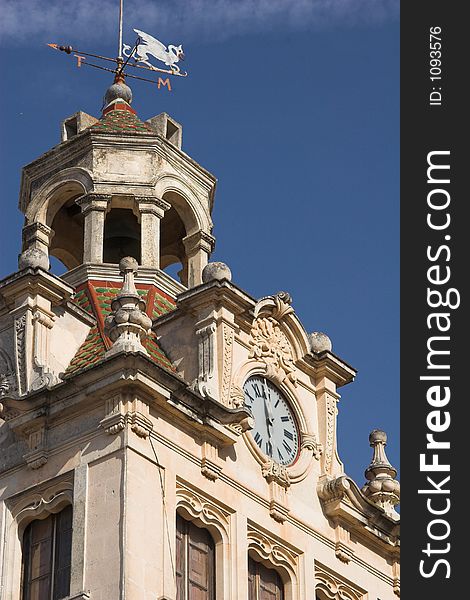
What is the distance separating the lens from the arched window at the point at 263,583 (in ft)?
131

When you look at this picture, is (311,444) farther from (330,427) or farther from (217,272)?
(217,272)

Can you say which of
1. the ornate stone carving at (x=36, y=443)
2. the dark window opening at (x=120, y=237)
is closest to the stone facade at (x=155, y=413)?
the ornate stone carving at (x=36, y=443)

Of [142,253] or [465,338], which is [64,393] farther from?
[465,338]

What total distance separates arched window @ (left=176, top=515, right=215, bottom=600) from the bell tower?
24.3ft

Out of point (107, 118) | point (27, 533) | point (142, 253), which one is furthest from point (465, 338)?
point (107, 118)

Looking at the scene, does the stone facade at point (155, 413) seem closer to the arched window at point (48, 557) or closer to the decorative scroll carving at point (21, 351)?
the decorative scroll carving at point (21, 351)

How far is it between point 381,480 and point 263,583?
17.2 feet

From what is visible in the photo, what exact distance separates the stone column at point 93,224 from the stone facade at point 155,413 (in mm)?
39

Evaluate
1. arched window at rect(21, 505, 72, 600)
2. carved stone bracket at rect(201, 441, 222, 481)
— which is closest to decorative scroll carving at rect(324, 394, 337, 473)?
carved stone bracket at rect(201, 441, 222, 481)

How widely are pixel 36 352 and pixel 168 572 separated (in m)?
5.69

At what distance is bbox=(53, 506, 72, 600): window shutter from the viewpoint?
37562 mm

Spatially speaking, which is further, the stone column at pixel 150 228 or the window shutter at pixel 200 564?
the stone column at pixel 150 228

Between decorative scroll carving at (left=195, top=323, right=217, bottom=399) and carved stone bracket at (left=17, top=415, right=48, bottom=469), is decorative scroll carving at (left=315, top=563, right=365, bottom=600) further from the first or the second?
carved stone bracket at (left=17, top=415, right=48, bottom=469)

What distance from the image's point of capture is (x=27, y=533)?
128 feet
